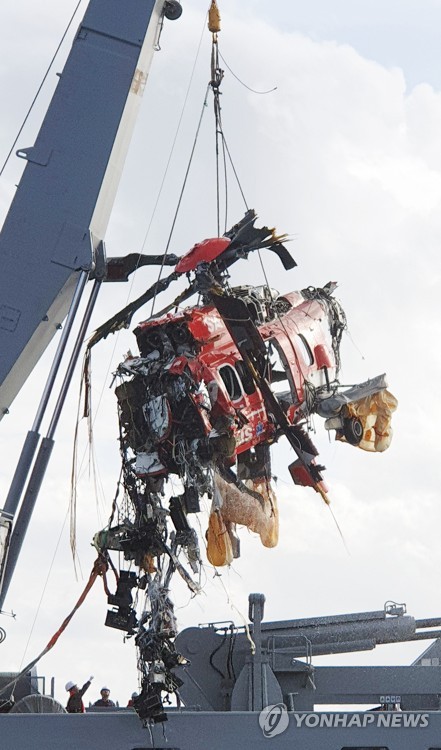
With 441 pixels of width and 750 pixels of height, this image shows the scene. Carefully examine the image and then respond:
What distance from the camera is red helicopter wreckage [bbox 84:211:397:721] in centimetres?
1519

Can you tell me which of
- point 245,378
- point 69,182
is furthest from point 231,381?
point 69,182

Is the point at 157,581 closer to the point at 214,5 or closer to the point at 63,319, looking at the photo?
the point at 63,319

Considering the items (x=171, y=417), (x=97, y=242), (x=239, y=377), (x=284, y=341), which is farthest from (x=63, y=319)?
(x=284, y=341)

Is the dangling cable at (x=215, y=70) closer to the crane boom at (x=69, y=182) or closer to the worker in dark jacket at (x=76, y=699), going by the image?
the crane boom at (x=69, y=182)

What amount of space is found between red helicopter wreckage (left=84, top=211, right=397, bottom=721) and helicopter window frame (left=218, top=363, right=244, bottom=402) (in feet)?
0.06

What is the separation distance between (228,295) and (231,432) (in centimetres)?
184

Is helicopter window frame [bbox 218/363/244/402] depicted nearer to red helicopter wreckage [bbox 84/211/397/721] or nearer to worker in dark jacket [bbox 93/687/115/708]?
red helicopter wreckage [bbox 84/211/397/721]

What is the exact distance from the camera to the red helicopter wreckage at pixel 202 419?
15.2 metres

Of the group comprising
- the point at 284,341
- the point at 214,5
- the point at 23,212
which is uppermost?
the point at 214,5

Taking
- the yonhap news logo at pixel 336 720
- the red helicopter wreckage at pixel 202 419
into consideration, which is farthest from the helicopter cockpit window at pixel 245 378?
the yonhap news logo at pixel 336 720

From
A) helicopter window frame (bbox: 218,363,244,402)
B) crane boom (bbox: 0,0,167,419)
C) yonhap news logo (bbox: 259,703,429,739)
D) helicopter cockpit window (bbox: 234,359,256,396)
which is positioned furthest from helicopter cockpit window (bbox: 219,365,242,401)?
yonhap news logo (bbox: 259,703,429,739)

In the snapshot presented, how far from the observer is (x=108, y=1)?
14.5 meters

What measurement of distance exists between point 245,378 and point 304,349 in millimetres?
1797

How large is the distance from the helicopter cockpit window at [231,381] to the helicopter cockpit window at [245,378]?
14 cm
